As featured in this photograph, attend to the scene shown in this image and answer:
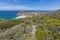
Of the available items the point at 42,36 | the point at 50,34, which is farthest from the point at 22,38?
the point at 50,34

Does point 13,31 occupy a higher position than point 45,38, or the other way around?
point 13,31

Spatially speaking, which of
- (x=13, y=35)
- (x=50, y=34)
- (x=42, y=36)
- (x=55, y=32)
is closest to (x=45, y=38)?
(x=42, y=36)

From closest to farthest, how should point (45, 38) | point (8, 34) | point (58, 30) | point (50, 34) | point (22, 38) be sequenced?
point (22, 38) < point (8, 34) < point (45, 38) < point (50, 34) < point (58, 30)

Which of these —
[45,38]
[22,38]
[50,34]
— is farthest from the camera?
[50,34]

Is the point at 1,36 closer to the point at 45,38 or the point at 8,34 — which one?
the point at 8,34

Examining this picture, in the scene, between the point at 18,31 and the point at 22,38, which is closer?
the point at 22,38

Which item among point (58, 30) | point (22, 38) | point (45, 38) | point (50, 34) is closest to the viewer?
point (22, 38)

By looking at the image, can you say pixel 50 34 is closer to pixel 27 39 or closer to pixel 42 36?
pixel 42 36

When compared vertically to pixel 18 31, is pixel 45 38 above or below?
below

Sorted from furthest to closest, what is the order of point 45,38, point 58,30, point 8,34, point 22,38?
point 58,30
point 45,38
point 8,34
point 22,38
